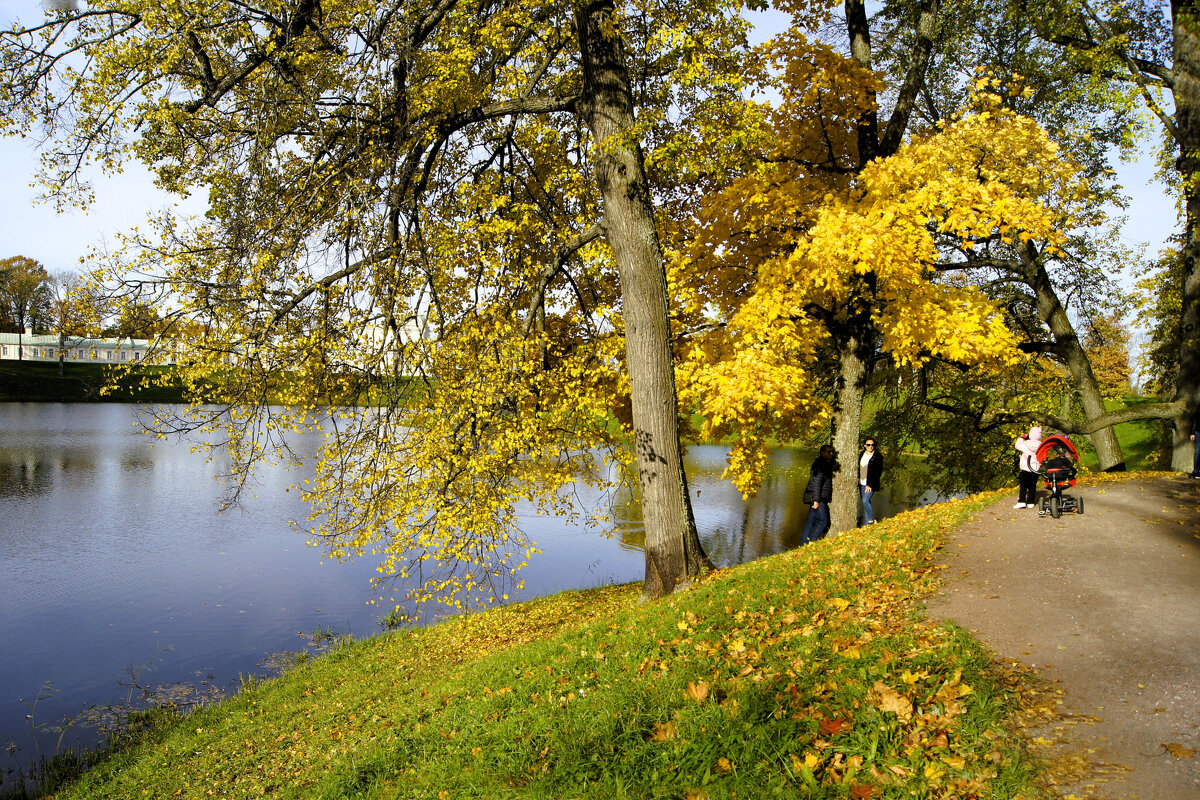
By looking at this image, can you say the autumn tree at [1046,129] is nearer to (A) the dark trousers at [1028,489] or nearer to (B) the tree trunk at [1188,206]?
(B) the tree trunk at [1188,206]

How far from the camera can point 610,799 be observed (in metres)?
3.73

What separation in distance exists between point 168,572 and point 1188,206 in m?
23.1

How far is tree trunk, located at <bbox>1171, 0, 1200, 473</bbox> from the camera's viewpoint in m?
13.1

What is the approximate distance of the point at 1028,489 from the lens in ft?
29.5

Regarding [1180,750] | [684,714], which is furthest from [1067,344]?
[684,714]

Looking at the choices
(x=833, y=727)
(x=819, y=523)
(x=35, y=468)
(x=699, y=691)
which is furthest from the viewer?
(x=35, y=468)

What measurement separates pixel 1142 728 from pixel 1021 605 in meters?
1.79

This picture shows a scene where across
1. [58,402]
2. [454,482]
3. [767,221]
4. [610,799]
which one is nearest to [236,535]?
[454,482]

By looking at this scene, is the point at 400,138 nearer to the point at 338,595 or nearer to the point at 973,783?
the point at 973,783

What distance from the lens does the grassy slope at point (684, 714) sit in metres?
3.69

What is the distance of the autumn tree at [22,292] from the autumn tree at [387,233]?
212 ft

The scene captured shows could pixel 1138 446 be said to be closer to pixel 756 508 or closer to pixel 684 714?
pixel 756 508

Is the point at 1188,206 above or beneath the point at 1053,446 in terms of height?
above

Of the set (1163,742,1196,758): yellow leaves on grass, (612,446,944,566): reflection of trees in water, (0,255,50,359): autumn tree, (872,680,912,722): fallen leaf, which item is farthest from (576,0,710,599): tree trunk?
(0,255,50,359): autumn tree
